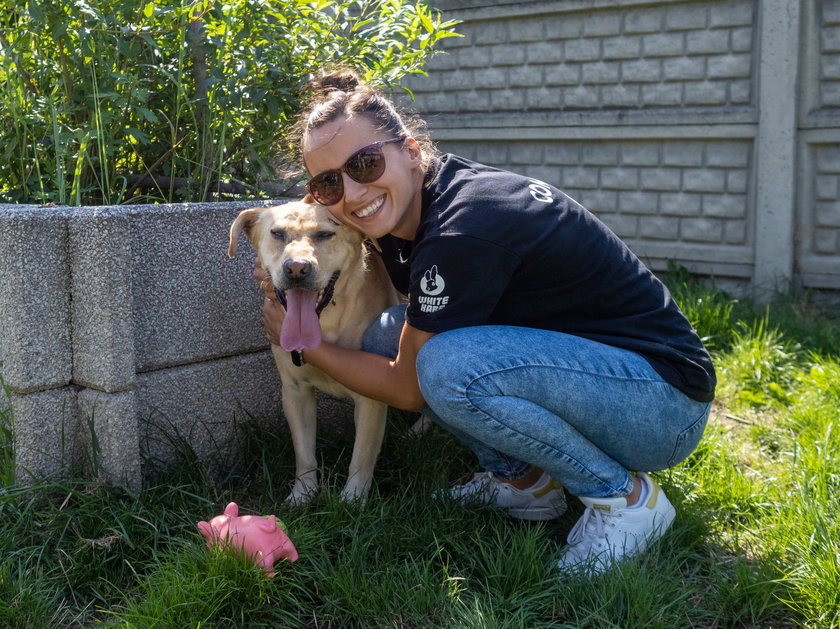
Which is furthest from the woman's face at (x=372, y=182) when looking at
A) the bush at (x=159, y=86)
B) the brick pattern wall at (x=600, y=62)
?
the brick pattern wall at (x=600, y=62)

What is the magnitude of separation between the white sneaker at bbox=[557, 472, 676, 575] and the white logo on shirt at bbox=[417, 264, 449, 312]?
0.77m

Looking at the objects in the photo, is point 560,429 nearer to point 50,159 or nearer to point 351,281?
point 351,281

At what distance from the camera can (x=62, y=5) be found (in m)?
2.87

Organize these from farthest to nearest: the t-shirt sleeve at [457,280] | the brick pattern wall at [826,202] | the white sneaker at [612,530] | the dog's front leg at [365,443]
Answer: the brick pattern wall at [826,202], the dog's front leg at [365,443], the white sneaker at [612,530], the t-shirt sleeve at [457,280]

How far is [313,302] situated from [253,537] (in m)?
0.83

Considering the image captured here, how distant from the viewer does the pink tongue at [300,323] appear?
107 inches

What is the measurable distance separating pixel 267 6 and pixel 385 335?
4.53 ft

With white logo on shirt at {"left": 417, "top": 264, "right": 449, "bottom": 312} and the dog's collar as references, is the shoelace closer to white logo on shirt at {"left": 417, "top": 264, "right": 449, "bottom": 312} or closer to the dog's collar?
white logo on shirt at {"left": 417, "top": 264, "right": 449, "bottom": 312}

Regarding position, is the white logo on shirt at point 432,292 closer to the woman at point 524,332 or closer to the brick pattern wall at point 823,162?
the woman at point 524,332

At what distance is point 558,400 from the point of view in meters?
2.43

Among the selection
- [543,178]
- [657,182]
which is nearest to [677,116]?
[657,182]

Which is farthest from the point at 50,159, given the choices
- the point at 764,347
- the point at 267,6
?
the point at 764,347

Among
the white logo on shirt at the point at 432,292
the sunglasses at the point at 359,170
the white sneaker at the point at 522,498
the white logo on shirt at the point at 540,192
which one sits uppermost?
the sunglasses at the point at 359,170

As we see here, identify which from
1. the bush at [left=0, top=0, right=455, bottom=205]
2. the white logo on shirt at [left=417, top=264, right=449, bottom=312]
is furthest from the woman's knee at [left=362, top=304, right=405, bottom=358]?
the bush at [left=0, top=0, right=455, bottom=205]
